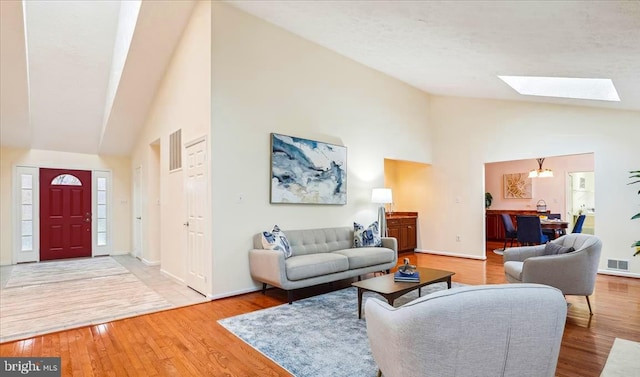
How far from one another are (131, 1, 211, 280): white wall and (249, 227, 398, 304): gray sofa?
1502 millimetres

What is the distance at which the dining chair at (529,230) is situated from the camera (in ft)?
22.2

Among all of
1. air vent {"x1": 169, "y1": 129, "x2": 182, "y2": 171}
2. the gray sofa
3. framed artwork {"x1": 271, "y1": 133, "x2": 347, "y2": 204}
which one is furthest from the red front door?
framed artwork {"x1": 271, "y1": 133, "x2": 347, "y2": 204}

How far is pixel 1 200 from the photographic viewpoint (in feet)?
21.3

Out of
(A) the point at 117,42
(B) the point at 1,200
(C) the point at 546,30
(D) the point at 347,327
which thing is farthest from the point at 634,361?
(B) the point at 1,200

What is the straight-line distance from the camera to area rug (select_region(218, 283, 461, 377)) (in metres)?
2.44

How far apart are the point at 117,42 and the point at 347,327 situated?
5316 millimetres

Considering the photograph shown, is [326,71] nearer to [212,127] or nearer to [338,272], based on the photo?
[212,127]

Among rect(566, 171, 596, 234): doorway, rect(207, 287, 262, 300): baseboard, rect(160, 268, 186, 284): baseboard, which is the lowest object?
rect(160, 268, 186, 284): baseboard

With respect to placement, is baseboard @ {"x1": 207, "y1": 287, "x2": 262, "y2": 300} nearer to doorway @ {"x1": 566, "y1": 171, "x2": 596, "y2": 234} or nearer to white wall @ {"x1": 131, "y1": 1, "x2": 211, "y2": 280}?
white wall @ {"x1": 131, "y1": 1, "x2": 211, "y2": 280}

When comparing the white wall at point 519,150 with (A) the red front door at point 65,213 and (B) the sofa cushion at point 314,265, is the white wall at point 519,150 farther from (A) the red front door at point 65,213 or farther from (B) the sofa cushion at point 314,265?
(A) the red front door at point 65,213

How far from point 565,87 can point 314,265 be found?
463 cm

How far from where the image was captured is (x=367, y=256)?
484 cm

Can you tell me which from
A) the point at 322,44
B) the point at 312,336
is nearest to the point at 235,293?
the point at 312,336

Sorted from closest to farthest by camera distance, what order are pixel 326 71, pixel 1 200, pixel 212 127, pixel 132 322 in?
1. pixel 132 322
2. pixel 212 127
3. pixel 326 71
4. pixel 1 200
